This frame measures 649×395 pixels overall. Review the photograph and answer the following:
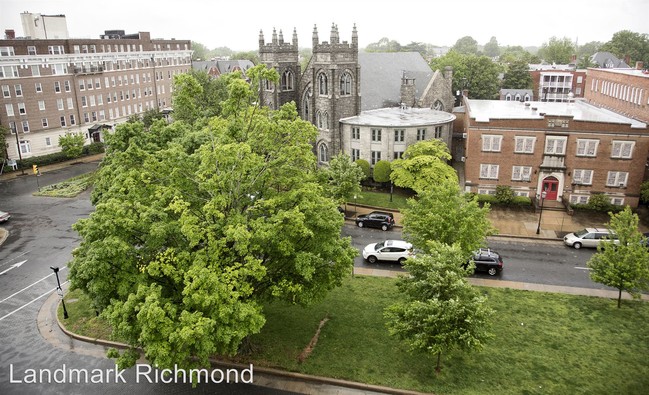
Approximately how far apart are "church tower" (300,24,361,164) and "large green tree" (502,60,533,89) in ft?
162

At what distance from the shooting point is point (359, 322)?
24250 millimetres

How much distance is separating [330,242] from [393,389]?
22.0ft

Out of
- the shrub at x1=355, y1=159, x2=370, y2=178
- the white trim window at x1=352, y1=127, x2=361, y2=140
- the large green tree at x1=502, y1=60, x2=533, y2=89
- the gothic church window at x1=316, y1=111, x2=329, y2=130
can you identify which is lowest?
the shrub at x1=355, y1=159, x2=370, y2=178

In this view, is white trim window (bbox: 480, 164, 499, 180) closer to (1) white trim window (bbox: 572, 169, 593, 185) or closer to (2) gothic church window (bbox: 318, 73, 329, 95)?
(1) white trim window (bbox: 572, 169, 593, 185)

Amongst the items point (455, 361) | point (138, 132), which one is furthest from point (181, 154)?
point (455, 361)

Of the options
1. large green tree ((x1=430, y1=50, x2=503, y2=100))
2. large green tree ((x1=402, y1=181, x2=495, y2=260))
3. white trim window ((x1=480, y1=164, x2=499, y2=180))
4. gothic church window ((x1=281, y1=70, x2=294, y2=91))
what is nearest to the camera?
large green tree ((x1=402, y1=181, x2=495, y2=260))

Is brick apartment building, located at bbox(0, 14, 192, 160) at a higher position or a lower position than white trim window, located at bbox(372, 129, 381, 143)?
higher

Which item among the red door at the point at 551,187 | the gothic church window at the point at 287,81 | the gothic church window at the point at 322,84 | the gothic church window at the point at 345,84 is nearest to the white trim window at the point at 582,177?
the red door at the point at 551,187

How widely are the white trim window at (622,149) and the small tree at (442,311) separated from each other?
2864cm

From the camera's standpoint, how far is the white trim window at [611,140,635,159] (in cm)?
3962

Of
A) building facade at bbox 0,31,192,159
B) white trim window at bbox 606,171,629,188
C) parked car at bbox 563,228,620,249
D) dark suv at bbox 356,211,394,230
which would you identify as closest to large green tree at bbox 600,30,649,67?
white trim window at bbox 606,171,629,188

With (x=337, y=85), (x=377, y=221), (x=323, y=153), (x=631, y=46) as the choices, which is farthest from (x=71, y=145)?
(x=631, y=46)

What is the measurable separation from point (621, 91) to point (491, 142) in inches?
1044

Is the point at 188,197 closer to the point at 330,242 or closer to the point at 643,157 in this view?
the point at 330,242
